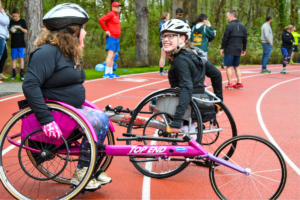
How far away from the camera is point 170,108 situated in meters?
3.67

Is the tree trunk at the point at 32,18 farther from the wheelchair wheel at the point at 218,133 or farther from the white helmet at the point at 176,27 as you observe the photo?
the white helmet at the point at 176,27

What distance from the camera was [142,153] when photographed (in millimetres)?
3203

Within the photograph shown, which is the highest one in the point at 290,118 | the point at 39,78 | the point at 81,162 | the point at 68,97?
the point at 39,78

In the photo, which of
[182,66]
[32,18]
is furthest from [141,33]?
[182,66]

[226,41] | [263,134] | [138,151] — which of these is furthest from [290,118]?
[138,151]

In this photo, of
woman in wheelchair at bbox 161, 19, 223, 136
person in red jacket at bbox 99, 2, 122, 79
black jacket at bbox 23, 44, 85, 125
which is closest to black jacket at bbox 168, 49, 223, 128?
woman in wheelchair at bbox 161, 19, 223, 136

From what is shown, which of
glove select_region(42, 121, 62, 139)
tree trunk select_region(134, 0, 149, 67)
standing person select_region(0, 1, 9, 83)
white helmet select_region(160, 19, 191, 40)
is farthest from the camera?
tree trunk select_region(134, 0, 149, 67)

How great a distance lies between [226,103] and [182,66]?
5.10m

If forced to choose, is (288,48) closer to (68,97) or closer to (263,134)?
(263,134)

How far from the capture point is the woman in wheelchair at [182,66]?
136 inches

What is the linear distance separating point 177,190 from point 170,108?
2.84ft

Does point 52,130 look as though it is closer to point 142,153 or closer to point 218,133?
point 142,153

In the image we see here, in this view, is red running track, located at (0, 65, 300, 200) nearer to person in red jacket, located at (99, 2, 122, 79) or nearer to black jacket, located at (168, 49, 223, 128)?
black jacket, located at (168, 49, 223, 128)

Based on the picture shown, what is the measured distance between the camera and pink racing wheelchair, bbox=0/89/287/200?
2.90 meters
